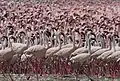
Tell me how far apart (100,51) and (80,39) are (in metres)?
2.33

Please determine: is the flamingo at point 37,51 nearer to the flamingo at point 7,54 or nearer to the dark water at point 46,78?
the flamingo at point 7,54

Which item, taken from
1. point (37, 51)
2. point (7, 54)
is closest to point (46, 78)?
point (37, 51)

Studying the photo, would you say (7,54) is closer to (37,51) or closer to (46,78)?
(37,51)

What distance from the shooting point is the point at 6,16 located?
23.0m

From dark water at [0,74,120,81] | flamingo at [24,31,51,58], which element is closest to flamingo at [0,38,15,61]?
flamingo at [24,31,51,58]

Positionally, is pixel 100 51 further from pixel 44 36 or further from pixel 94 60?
pixel 44 36

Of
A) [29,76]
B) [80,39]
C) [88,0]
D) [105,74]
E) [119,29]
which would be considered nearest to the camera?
[29,76]

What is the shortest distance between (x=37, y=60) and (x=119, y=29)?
5.84m

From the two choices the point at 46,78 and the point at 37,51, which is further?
the point at 37,51

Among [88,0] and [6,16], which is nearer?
[6,16]

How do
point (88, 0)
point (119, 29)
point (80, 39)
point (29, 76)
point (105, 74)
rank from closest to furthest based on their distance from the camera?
point (29, 76), point (105, 74), point (80, 39), point (119, 29), point (88, 0)

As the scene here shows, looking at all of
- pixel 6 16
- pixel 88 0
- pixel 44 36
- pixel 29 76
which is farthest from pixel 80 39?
pixel 88 0

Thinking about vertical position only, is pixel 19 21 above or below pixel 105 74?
above

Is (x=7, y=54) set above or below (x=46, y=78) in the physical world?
above
